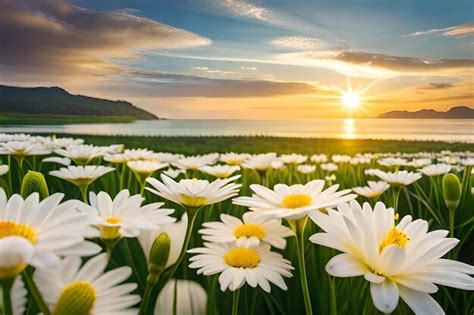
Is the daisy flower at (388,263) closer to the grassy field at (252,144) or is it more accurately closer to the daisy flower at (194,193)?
the daisy flower at (194,193)

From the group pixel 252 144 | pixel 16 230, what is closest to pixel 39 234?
pixel 16 230

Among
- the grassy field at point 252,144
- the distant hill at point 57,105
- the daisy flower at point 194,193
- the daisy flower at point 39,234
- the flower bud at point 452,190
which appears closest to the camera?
the daisy flower at point 39,234

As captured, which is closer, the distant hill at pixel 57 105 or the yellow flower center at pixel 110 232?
the yellow flower center at pixel 110 232

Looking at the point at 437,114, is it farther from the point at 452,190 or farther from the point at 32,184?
the point at 32,184

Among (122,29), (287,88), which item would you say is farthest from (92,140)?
(287,88)

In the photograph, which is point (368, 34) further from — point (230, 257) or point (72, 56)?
point (230, 257)

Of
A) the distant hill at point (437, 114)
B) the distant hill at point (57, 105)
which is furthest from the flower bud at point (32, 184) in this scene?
the distant hill at point (437, 114)
